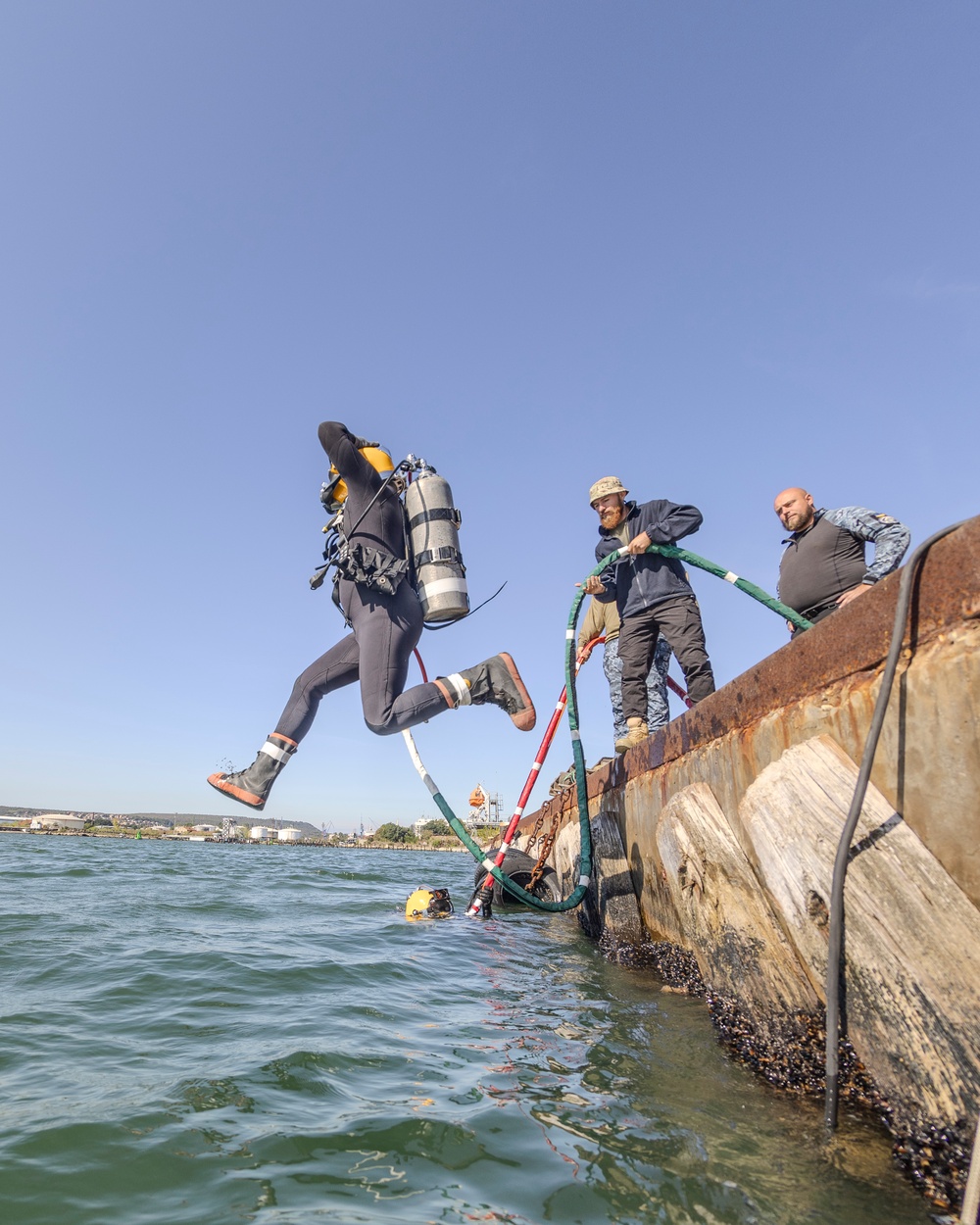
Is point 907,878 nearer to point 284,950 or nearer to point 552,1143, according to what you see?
point 552,1143

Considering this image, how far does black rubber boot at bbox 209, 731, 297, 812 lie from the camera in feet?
19.6

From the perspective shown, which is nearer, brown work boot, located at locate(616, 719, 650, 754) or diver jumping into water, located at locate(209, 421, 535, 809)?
diver jumping into water, located at locate(209, 421, 535, 809)

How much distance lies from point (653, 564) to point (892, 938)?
402cm

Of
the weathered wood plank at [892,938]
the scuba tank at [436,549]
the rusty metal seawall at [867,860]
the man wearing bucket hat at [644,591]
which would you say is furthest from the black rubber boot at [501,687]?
the weathered wood plank at [892,938]

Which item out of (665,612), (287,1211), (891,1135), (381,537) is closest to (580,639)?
(665,612)

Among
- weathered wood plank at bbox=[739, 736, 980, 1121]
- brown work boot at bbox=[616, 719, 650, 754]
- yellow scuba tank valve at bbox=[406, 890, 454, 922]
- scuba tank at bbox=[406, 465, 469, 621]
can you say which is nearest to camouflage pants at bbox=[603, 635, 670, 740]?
brown work boot at bbox=[616, 719, 650, 754]

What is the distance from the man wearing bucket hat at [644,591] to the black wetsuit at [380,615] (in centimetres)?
169

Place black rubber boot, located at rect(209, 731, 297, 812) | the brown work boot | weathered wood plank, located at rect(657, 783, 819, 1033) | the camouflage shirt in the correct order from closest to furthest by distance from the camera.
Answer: weathered wood plank, located at rect(657, 783, 819, 1033), the camouflage shirt, black rubber boot, located at rect(209, 731, 297, 812), the brown work boot

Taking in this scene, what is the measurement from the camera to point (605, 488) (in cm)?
646

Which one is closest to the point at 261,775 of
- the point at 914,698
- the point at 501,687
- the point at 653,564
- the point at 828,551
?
the point at 501,687

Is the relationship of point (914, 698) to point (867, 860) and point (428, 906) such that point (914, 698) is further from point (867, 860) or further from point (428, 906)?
point (428, 906)

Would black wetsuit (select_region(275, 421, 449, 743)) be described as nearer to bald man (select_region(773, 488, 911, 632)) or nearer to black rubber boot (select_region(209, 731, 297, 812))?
black rubber boot (select_region(209, 731, 297, 812))

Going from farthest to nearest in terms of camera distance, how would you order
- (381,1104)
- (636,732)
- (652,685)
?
1. (652,685)
2. (636,732)
3. (381,1104)

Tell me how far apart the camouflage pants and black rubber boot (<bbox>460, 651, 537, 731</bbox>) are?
1.78 m
